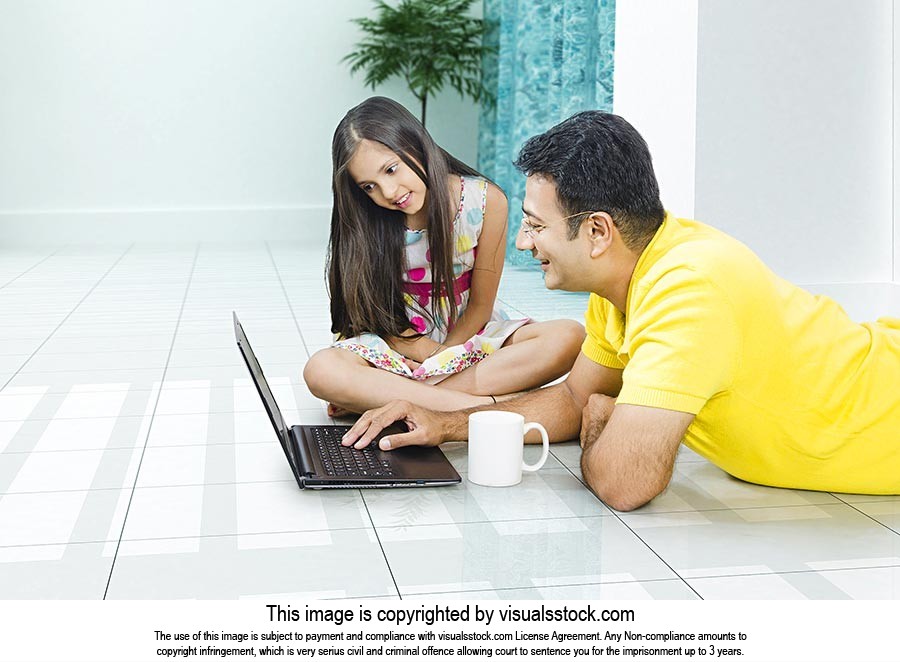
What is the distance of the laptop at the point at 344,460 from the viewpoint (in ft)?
5.99

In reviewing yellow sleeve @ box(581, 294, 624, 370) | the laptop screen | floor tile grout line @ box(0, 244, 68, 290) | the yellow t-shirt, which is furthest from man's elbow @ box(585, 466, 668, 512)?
floor tile grout line @ box(0, 244, 68, 290)

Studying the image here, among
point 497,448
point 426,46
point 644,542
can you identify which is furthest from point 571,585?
point 426,46

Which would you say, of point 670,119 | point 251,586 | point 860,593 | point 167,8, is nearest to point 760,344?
point 860,593

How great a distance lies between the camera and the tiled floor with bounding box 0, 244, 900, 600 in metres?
1.49

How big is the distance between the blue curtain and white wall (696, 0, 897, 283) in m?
1.32

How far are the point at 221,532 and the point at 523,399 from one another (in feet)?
2.17

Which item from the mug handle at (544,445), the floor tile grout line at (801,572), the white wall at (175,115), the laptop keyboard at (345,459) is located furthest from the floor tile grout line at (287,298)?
the floor tile grout line at (801,572)

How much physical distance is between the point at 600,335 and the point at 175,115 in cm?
484

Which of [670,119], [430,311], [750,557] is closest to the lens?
[750,557]

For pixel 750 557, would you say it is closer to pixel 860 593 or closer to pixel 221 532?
pixel 860 593

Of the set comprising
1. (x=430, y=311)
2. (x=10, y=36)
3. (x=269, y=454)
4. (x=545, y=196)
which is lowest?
(x=269, y=454)

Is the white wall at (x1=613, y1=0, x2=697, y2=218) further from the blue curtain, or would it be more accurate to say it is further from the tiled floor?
the tiled floor

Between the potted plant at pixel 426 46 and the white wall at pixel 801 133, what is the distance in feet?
10.1

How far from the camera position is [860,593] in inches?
56.7
